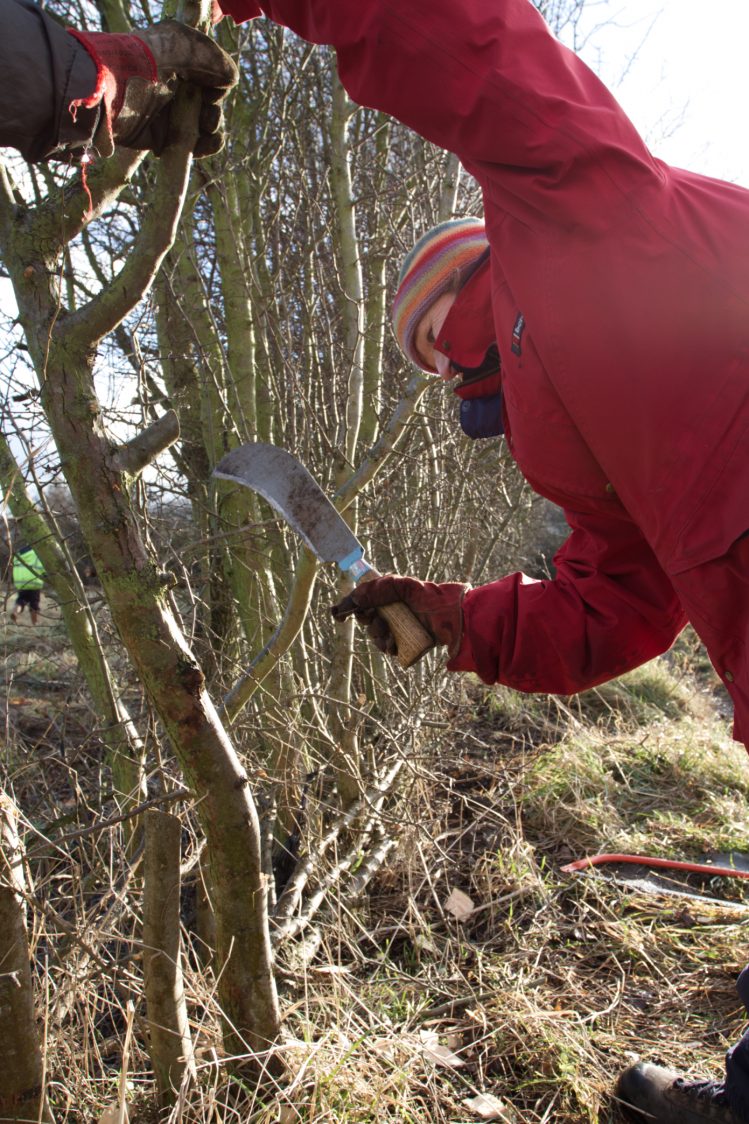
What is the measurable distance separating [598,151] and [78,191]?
1.11 metres

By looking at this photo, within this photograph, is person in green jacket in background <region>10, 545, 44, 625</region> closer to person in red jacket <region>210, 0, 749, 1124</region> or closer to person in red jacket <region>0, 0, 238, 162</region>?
person in red jacket <region>0, 0, 238, 162</region>

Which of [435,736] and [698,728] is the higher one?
[435,736]

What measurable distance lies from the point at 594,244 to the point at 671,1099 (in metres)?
2.34

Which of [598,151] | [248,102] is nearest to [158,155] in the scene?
[598,151]

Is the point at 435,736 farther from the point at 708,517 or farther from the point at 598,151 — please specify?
the point at 598,151

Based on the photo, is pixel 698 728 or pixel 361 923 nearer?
pixel 361 923

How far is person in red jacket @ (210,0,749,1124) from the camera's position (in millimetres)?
1331

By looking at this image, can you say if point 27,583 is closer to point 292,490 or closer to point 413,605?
point 292,490

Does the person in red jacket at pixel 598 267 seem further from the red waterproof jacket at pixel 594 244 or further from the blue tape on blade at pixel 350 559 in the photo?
the blue tape on blade at pixel 350 559

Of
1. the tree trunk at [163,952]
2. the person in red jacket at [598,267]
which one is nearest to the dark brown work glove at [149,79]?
the person in red jacket at [598,267]

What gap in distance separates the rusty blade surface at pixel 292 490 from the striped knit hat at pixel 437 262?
51 cm

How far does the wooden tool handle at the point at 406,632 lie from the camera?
1.93 metres

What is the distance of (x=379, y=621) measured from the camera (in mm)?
2006

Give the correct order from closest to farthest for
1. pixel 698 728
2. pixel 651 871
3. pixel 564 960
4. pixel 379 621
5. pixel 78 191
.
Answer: pixel 78 191 → pixel 379 621 → pixel 564 960 → pixel 651 871 → pixel 698 728
